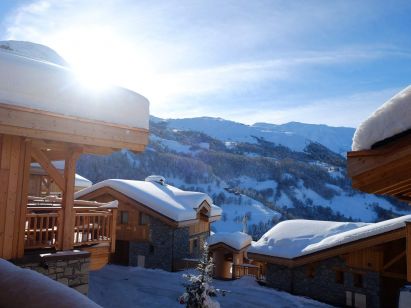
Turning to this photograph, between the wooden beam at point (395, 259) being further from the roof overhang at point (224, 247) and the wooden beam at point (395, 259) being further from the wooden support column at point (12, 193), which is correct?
the wooden support column at point (12, 193)

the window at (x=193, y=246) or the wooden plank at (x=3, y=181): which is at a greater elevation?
the wooden plank at (x=3, y=181)

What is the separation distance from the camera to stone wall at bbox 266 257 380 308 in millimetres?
15211

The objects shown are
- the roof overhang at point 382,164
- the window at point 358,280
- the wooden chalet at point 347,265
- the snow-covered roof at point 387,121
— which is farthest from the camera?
the window at point 358,280

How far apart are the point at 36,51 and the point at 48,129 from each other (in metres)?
1.97

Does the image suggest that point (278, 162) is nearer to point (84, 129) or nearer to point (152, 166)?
point (152, 166)

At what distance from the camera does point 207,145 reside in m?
134

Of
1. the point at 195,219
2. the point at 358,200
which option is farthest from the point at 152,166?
the point at 195,219

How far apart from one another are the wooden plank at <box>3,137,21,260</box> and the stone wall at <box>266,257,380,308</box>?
43.6 ft

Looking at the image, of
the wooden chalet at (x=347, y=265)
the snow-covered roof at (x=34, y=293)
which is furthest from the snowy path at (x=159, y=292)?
the snow-covered roof at (x=34, y=293)

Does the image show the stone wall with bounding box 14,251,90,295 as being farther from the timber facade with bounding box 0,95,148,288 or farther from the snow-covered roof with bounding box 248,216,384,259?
the snow-covered roof with bounding box 248,216,384,259

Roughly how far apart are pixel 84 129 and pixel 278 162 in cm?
12778

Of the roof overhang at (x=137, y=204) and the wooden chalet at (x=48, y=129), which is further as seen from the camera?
the roof overhang at (x=137, y=204)

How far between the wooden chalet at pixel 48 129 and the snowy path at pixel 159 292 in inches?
233

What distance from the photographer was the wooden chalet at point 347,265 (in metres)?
14.4
